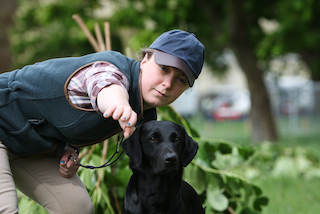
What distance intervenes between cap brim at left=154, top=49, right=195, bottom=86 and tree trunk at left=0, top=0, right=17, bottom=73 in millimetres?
19425

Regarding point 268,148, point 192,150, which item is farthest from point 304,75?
point 192,150

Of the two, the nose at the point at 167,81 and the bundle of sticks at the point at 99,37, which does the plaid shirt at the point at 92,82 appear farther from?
the bundle of sticks at the point at 99,37

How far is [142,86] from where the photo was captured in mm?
2004

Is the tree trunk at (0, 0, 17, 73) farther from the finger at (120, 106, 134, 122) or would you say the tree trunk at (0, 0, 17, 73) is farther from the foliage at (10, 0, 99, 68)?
the finger at (120, 106, 134, 122)

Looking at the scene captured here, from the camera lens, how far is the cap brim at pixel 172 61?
1891mm

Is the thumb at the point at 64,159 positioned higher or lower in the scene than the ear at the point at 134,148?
lower

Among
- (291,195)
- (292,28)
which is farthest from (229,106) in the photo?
(291,195)

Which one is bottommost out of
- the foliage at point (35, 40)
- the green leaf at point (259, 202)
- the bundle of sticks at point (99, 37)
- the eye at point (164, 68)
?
the foliage at point (35, 40)

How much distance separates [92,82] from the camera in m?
1.73

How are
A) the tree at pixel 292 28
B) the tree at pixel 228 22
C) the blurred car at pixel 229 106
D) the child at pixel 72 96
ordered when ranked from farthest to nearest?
the blurred car at pixel 229 106 → the tree at pixel 228 22 → the tree at pixel 292 28 → the child at pixel 72 96

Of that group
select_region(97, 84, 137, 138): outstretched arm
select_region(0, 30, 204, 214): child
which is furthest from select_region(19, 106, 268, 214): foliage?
select_region(97, 84, 137, 138): outstretched arm

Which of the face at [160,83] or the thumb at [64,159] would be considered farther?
the thumb at [64,159]

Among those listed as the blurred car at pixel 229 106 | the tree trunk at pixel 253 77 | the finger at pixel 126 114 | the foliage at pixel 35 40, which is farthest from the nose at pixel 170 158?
the blurred car at pixel 229 106

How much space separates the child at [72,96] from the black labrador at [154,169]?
16 cm
